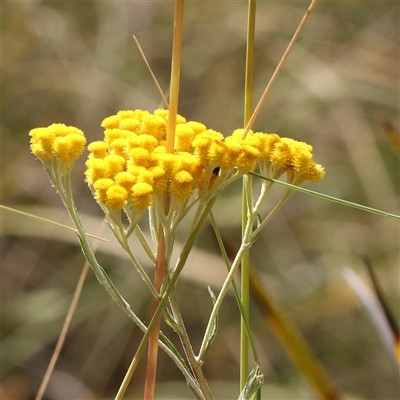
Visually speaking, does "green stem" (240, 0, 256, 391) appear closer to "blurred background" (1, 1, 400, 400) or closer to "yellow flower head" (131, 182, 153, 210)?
"yellow flower head" (131, 182, 153, 210)

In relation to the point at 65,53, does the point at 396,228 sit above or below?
below

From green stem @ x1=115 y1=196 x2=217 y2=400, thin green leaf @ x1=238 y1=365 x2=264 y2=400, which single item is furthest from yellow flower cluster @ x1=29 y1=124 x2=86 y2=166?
thin green leaf @ x1=238 y1=365 x2=264 y2=400

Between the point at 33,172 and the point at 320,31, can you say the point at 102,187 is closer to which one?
the point at 33,172

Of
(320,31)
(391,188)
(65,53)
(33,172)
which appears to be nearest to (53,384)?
(33,172)

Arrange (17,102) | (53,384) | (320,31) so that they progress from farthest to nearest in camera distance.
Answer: (320,31) → (17,102) → (53,384)

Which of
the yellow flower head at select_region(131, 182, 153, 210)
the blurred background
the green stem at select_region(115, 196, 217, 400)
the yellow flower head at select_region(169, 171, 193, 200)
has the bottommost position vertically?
the green stem at select_region(115, 196, 217, 400)

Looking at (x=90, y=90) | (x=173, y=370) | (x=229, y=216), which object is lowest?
(x=173, y=370)

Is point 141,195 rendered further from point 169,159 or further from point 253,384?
point 253,384

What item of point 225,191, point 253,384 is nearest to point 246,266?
point 253,384

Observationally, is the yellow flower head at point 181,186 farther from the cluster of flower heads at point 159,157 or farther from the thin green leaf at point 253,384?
the thin green leaf at point 253,384
